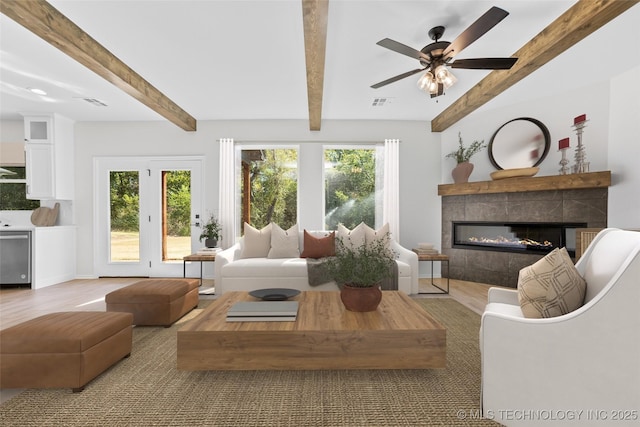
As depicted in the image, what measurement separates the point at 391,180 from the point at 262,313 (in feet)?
11.7

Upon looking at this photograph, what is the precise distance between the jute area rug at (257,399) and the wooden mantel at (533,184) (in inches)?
111

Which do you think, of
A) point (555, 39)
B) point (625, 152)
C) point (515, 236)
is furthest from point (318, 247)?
point (625, 152)

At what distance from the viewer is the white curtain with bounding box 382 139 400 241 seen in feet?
16.6

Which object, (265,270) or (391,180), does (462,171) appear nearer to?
(391,180)

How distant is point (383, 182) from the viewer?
16.9ft

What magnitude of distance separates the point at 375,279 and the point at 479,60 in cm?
191

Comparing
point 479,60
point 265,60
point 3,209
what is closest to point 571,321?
point 479,60

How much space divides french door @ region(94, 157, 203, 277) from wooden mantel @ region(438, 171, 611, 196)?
13.7ft

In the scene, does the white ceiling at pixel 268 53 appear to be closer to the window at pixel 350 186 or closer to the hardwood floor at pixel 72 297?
the window at pixel 350 186

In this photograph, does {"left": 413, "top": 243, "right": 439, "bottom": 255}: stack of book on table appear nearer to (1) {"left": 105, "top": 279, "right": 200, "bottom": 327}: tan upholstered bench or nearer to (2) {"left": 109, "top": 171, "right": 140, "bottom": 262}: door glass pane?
(1) {"left": 105, "top": 279, "right": 200, "bottom": 327}: tan upholstered bench

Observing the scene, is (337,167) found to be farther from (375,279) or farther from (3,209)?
(3,209)

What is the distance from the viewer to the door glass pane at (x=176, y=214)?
5.18 m

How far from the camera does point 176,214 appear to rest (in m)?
5.20

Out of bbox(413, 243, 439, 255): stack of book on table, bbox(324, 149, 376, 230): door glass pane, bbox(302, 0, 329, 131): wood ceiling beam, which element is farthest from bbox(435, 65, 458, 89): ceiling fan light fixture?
bbox(324, 149, 376, 230): door glass pane
